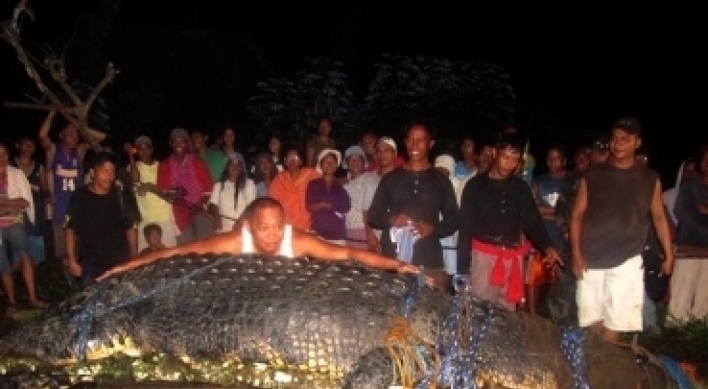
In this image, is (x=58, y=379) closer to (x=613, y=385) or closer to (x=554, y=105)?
(x=613, y=385)

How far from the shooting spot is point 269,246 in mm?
5379

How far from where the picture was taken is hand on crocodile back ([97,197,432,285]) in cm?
521

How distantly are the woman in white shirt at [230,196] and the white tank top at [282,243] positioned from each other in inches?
127

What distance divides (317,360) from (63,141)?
560cm

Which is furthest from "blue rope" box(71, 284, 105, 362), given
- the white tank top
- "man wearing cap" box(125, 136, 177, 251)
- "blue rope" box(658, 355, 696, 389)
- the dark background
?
the dark background

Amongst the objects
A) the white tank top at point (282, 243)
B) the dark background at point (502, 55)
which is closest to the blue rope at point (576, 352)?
the white tank top at point (282, 243)

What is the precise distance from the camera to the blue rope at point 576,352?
468 centimetres

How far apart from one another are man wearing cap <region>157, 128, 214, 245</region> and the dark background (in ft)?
27.9

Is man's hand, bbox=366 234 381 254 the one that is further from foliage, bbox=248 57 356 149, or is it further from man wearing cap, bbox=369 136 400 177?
foliage, bbox=248 57 356 149

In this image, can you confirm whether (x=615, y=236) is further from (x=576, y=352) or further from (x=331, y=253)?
(x=331, y=253)

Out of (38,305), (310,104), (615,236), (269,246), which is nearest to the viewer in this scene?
(269,246)

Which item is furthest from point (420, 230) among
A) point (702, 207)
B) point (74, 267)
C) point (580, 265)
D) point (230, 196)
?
point (702, 207)

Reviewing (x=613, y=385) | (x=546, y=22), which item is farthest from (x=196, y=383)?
(x=546, y=22)

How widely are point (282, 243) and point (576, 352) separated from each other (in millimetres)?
1867
